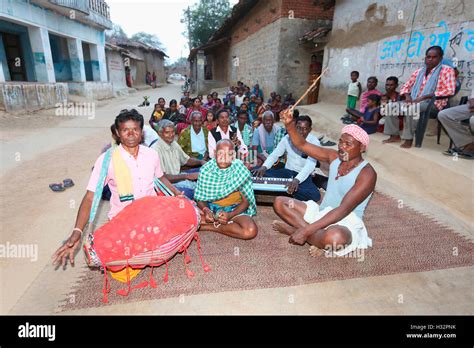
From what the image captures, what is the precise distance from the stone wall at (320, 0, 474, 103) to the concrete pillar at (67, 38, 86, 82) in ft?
41.6

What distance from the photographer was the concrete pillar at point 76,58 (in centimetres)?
1453

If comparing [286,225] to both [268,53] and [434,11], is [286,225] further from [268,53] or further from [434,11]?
[268,53]

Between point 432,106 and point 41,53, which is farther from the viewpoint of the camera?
point 41,53

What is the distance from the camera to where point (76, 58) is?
14.6 m

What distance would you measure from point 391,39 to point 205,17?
28185 millimetres

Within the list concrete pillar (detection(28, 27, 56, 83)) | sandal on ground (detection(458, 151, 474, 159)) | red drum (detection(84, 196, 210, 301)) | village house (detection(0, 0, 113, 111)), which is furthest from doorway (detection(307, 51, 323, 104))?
concrete pillar (detection(28, 27, 56, 83))

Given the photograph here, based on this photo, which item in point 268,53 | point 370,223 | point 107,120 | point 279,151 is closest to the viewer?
point 370,223

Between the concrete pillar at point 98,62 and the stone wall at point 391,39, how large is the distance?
14314 mm

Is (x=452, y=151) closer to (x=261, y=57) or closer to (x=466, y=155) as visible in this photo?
(x=466, y=155)

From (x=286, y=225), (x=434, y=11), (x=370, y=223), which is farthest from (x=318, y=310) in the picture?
(x=434, y=11)

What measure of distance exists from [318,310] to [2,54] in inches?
648

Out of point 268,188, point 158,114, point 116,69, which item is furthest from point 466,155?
point 116,69
